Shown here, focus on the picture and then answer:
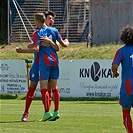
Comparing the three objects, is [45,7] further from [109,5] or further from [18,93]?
[18,93]

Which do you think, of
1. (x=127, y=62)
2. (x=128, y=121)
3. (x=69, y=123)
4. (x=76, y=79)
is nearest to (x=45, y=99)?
(x=69, y=123)

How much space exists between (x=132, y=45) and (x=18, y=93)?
44.9 ft

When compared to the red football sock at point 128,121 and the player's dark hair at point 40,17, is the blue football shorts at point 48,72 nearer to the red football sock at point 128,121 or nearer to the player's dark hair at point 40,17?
the player's dark hair at point 40,17

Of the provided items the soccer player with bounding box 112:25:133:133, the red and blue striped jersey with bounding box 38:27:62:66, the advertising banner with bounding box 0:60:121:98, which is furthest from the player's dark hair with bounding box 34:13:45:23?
the advertising banner with bounding box 0:60:121:98

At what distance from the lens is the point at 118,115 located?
1404cm

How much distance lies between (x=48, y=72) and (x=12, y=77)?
11.0m

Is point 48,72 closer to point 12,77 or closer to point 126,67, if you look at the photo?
point 126,67

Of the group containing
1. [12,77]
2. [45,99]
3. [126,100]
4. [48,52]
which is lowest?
[12,77]

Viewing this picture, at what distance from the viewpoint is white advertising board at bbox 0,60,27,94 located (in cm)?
2308

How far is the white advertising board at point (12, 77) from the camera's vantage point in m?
23.1

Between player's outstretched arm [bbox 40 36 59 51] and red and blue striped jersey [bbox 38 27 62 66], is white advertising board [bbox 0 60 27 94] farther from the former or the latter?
player's outstretched arm [bbox 40 36 59 51]

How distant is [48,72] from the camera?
1235 centimetres

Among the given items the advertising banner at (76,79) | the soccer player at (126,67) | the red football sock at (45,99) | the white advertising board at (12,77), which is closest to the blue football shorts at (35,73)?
the red football sock at (45,99)

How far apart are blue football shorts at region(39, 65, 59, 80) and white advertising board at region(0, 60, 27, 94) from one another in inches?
416
